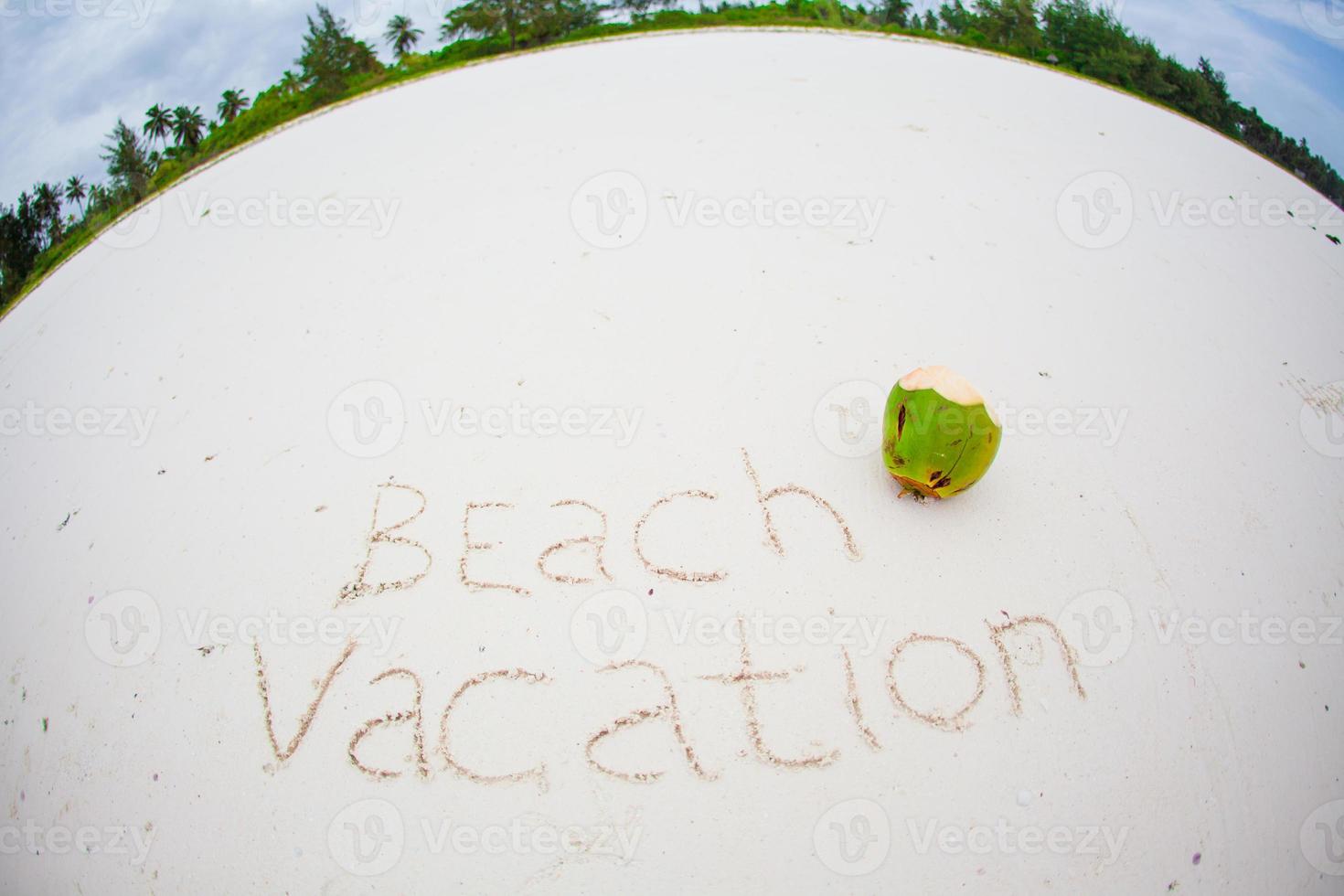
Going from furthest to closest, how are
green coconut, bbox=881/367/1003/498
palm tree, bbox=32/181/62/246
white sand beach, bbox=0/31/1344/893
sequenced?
palm tree, bbox=32/181/62/246, green coconut, bbox=881/367/1003/498, white sand beach, bbox=0/31/1344/893

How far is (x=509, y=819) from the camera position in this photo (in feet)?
6.72

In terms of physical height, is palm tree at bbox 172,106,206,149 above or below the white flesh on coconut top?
above

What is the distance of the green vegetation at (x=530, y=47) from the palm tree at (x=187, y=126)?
15 millimetres

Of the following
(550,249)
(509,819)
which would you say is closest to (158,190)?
(550,249)

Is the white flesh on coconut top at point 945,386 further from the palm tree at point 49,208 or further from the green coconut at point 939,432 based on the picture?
the palm tree at point 49,208

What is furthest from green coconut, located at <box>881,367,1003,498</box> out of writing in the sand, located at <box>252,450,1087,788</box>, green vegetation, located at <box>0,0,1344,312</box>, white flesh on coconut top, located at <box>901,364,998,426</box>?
green vegetation, located at <box>0,0,1344,312</box>

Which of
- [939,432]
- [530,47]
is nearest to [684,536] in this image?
[939,432]

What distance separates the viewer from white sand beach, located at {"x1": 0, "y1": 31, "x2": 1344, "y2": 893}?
2080 mm

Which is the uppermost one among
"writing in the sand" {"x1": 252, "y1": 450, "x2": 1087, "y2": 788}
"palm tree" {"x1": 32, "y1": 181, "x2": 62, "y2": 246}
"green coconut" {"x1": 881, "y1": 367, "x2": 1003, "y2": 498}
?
"palm tree" {"x1": 32, "y1": 181, "x2": 62, "y2": 246}

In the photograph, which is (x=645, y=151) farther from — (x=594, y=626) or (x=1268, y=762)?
(x=1268, y=762)

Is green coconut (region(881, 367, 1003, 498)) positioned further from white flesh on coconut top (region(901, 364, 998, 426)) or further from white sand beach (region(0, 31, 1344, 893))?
white sand beach (region(0, 31, 1344, 893))

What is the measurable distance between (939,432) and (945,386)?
0.17 m

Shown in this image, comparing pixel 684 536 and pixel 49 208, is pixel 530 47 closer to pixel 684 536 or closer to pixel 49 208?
pixel 49 208

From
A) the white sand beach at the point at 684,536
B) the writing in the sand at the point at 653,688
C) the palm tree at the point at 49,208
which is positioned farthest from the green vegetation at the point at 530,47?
the writing in the sand at the point at 653,688
